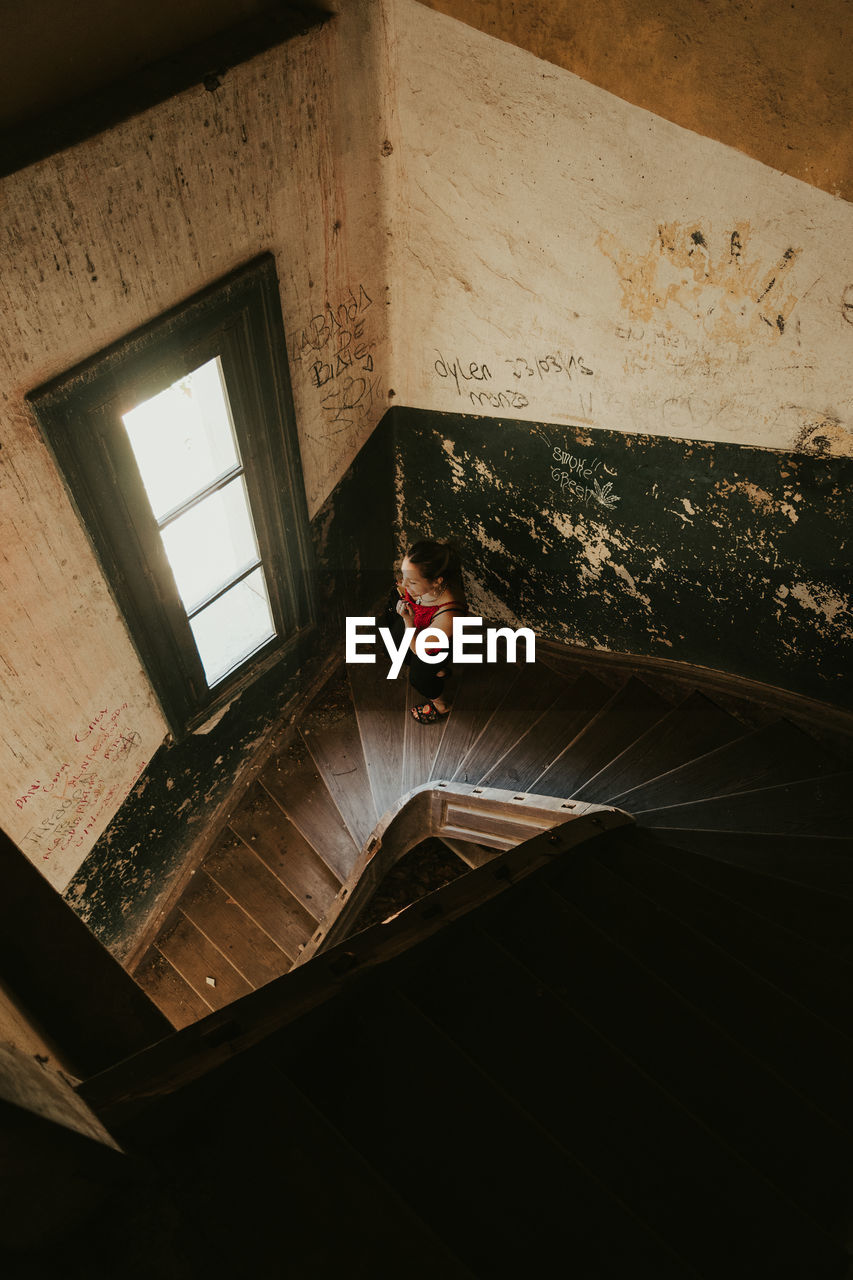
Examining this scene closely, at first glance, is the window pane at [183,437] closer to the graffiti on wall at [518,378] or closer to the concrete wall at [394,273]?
the concrete wall at [394,273]

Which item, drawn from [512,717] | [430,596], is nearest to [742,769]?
[512,717]

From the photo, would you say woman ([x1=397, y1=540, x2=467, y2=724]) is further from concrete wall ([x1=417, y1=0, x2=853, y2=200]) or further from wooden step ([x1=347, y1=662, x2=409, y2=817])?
concrete wall ([x1=417, y1=0, x2=853, y2=200])

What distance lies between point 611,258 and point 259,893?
3.55 m

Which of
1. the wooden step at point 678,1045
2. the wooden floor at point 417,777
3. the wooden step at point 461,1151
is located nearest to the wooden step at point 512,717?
the wooden floor at point 417,777

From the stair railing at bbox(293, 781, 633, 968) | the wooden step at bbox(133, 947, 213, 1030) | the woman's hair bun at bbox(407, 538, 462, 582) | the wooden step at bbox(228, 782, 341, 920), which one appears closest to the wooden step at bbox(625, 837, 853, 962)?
the stair railing at bbox(293, 781, 633, 968)

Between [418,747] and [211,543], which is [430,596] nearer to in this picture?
[418,747]

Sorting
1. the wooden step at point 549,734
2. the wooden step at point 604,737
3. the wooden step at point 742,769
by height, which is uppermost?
the wooden step at point 549,734

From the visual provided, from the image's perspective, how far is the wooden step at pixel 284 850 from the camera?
4527 mm

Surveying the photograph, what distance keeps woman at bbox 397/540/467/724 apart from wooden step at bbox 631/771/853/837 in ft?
4.67

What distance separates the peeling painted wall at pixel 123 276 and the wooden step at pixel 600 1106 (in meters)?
1.89

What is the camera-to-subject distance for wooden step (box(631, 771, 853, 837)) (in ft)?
11.2

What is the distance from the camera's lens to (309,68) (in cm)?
321

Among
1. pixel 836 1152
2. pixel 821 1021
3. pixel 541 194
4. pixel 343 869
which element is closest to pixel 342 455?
pixel 541 194

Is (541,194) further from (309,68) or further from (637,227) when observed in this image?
(309,68)
